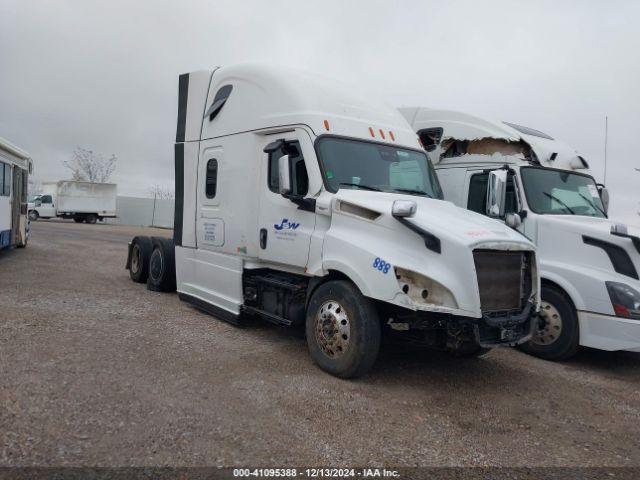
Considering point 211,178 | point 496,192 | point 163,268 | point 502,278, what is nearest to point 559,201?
point 496,192

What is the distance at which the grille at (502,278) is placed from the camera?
4770mm

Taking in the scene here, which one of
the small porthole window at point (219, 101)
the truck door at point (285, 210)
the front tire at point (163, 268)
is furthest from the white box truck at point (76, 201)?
the truck door at point (285, 210)

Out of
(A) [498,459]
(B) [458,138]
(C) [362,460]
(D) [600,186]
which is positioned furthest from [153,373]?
(D) [600,186]

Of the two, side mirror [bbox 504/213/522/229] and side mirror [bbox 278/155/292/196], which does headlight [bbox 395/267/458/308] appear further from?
side mirror [bbox 504/213/522/229]

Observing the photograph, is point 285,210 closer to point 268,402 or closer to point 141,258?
point 268,402

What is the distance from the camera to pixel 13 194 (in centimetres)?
1345

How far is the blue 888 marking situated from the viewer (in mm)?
4656

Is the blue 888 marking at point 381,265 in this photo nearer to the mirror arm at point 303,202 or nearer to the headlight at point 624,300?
the mirror arm at point 303,202

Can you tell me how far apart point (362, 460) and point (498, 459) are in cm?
104

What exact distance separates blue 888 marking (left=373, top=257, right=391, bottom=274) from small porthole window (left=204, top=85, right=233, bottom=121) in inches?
145

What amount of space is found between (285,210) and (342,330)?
164 cm

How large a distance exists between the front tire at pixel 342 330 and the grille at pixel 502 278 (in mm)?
1060

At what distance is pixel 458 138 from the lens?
8000mm

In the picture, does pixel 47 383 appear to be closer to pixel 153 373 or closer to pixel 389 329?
pixel 153 373
